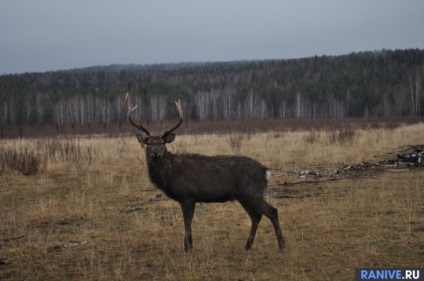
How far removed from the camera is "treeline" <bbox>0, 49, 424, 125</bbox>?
84.4 m

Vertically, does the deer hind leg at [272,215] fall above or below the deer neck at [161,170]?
below

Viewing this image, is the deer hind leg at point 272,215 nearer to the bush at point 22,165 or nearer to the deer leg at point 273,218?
the deer leg at point 273,218

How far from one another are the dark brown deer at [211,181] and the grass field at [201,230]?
0.60 metres

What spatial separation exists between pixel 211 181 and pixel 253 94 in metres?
91.8

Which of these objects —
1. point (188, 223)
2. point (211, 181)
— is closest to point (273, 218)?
point (211, 181)

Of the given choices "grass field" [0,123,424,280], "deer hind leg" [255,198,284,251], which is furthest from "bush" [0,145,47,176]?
"deer hind leg" [255,198,284,251]

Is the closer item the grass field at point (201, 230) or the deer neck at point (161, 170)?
the grass field at point (201, 230)

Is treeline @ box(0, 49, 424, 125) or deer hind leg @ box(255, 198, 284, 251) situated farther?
treeline @ box(0, 49, 424, 125)

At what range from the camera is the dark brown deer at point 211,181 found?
7.49m

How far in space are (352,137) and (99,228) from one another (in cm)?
1853

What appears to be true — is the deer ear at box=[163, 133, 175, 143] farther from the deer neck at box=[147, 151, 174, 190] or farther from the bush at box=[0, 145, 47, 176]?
the bush at box=[0, 145, 47, 176]

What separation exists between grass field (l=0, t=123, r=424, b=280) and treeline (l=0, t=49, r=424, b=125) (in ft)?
219

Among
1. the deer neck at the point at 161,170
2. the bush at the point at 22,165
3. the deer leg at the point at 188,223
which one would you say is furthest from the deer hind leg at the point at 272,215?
the bush at the point at 22,165

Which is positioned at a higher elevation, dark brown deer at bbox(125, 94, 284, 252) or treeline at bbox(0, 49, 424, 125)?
treeline at bbox(0, 49, 424, 125)
